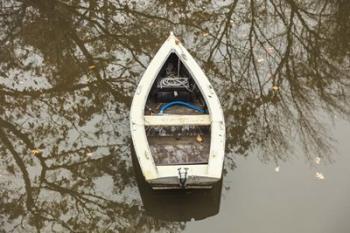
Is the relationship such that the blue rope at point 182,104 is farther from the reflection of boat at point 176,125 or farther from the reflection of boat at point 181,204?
the reflection of boat at point 181,204

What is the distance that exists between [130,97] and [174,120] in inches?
56.0

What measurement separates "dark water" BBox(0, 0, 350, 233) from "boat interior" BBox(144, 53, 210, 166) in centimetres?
45

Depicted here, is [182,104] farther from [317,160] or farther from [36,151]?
[36,151]

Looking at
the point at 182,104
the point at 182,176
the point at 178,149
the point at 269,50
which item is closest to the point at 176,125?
the point at 178,149

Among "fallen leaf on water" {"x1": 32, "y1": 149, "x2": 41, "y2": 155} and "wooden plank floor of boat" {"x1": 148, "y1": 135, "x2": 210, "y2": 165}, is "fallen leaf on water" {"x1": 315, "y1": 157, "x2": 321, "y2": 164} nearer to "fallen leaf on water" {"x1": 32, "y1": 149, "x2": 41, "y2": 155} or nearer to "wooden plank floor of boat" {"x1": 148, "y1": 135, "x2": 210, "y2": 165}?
"wooden plank floor of boat" {"x1": 148, "y1": 135, "x2": 210, "y2": 165}

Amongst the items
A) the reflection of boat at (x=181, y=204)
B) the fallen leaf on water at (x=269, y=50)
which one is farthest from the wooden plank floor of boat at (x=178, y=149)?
the fallen leaf on water at (x=269, y=50)

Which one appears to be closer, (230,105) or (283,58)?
(230,105)

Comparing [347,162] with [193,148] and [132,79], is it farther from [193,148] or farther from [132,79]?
[132,79]

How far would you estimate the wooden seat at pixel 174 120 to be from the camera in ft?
17.3

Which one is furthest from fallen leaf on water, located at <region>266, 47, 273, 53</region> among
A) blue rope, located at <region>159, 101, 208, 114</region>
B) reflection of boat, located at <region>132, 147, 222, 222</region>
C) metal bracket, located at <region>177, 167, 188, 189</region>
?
metal bracket, located at <region>177, 167, 188, 189</region>

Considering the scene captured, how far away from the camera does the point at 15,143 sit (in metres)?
5.82

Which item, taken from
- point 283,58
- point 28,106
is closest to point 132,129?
point 28,106

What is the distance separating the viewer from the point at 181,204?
5.03 meters

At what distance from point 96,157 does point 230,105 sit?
2131mm
